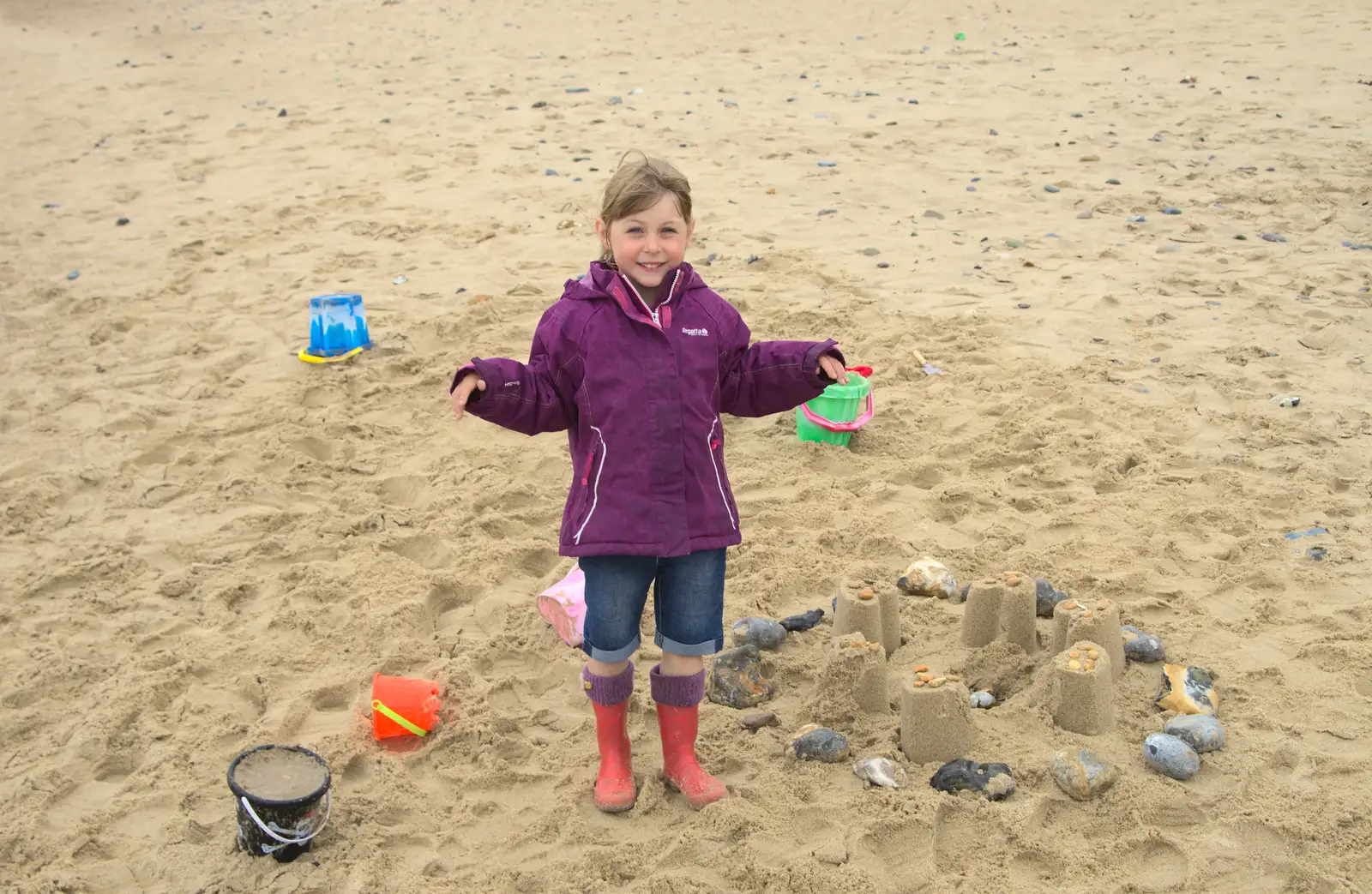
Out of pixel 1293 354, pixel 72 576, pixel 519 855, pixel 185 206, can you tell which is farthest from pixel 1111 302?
pixel 185 206

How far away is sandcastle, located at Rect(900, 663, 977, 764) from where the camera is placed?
3.14 metres

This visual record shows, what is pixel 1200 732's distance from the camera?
3146mm

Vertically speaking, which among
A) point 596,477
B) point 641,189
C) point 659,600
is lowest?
point 659,600

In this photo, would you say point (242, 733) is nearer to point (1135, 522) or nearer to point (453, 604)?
point (453, 604)

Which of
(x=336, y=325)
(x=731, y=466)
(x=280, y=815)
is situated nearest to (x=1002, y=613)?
(x=731, y=466)

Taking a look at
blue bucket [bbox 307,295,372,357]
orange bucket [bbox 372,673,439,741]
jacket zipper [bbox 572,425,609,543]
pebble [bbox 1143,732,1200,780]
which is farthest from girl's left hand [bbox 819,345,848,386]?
blue bucket [bbox 307,295,372,357]

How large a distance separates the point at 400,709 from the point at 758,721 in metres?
1.01

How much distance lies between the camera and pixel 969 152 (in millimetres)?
8461

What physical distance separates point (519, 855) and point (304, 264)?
4896mm

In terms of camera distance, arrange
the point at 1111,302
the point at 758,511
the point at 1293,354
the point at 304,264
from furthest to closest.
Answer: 1. the point at 304,264
2. the point at 1111,302
3. the point at 1293,354
4. the point at 758,511

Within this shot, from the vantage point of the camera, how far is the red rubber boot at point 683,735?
3066 mm

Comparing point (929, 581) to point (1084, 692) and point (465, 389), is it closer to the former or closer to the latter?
point (1084, 692)

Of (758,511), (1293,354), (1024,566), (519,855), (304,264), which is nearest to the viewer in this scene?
(519,855)

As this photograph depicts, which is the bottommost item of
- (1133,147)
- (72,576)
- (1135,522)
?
(72,576)
